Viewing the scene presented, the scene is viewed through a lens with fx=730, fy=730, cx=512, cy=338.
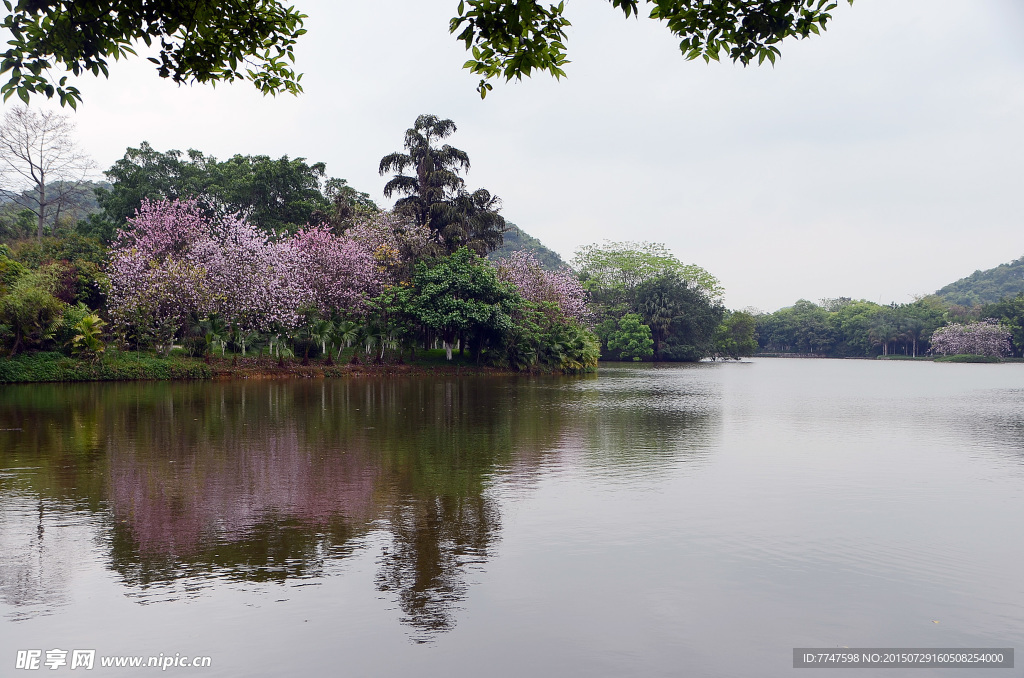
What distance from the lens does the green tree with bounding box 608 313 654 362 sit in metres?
80.1

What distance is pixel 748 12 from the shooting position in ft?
24.1

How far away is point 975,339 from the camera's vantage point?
332ft

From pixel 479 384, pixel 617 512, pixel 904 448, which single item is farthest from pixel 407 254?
pixel 617 512

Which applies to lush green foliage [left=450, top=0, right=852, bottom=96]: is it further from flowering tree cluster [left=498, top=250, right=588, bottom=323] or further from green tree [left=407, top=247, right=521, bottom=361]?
flowering tree cluster [left=498, top=250, right=588, bottom=323]

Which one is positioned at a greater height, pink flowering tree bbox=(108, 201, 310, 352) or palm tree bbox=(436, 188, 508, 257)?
palm tree bbox=(436, 188, 508, 257)

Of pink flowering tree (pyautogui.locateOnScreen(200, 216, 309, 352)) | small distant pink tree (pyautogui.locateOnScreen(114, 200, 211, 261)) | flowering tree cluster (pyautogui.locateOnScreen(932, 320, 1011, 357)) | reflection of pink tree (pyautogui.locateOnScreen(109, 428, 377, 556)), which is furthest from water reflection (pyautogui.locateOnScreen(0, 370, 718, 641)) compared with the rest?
flowering tree cluster (pyautogui.locateOnScreen(932, 320, 1011, 357))

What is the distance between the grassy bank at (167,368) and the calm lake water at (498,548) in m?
18.0

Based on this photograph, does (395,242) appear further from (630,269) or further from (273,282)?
(630,269)

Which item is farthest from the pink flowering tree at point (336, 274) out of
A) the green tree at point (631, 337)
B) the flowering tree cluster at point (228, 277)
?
the green tree at point (631, 337)

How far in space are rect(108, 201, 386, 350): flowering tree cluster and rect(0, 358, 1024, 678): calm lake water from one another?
21068 millimetres

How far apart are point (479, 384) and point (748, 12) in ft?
98.4

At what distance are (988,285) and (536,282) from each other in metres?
173

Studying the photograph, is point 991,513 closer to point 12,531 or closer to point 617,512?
point 617,512

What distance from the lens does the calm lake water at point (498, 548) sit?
17.9ft
